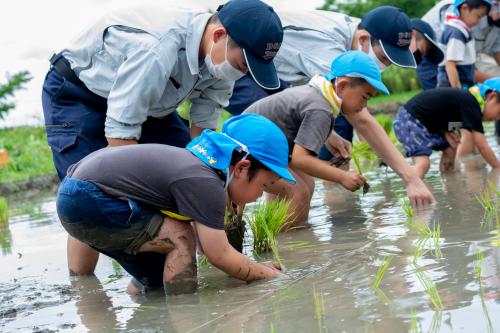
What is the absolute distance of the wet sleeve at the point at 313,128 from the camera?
4684 millimetres

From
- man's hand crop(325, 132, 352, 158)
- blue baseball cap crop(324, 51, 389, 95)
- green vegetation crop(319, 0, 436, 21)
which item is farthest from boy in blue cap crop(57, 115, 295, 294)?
green vegetation crop(319, 0, 436, 21)

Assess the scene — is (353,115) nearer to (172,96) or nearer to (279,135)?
(172,96)

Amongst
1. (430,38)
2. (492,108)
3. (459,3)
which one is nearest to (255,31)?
(430,38)

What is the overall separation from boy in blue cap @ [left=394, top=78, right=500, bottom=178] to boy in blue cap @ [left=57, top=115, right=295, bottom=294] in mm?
3291

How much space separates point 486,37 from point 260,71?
5365mm

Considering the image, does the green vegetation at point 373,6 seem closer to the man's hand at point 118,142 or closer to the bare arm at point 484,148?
the bare arm at point 484,148

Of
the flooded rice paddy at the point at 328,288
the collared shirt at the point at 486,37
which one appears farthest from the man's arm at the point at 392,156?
the collared shirt at the point at 486,37

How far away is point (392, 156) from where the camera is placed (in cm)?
521

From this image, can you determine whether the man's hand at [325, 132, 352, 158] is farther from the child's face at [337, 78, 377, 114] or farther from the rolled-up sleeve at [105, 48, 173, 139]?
the rolled-up sleeve at [105, 48, 173, 139]

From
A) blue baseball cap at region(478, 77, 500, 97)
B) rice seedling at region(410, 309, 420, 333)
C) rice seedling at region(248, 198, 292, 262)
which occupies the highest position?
blue baseball cap at region(478, 77, 500, 97)

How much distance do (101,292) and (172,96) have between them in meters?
1.06

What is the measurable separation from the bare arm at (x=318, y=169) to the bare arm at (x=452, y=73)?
3.39m

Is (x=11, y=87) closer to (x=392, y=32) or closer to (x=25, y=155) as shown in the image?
(x=25, y=155)

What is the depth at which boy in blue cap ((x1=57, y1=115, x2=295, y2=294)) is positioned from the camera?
328cm
